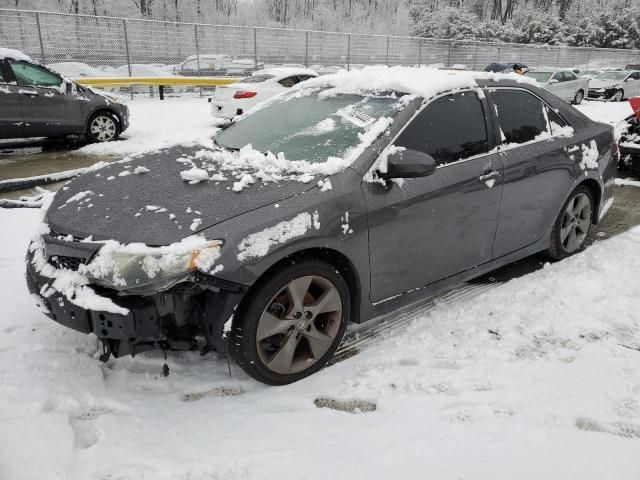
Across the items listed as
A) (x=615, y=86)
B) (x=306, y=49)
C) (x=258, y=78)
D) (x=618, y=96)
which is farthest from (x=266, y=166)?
(x=618, y=96)

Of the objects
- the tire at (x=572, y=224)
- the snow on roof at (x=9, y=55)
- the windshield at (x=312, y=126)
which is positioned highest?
the snow on roof at (x=9, y=55)

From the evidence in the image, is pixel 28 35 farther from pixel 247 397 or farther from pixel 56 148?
pixel 247 397

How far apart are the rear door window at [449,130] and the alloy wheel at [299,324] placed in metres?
1.04

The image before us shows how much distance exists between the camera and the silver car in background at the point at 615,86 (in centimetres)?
2108

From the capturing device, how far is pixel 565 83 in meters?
18.9

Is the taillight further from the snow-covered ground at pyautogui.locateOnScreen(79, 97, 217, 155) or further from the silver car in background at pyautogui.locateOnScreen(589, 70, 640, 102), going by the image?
the silver car in background at pyautogui.locateOnScreen(589, 70, 640, 102)

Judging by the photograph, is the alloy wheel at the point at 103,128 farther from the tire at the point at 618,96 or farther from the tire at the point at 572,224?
the tire at the point at 618,96

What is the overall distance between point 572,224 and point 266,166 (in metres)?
2.87

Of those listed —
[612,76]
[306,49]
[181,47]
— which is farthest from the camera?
[612,76]

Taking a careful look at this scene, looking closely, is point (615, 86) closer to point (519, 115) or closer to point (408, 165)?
point (519, 115)

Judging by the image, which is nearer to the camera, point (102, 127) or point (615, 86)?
point (102, 127)

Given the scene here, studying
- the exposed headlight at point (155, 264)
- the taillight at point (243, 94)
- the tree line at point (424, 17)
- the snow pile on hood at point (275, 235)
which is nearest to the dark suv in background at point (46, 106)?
the taillight at point (243, 94)

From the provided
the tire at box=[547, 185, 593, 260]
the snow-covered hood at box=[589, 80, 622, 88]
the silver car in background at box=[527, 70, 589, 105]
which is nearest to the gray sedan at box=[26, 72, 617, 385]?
the tire at box=[547, 185, 593, 260]

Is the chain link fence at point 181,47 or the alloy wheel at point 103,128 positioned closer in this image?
the alloy wheel at point 103,128
